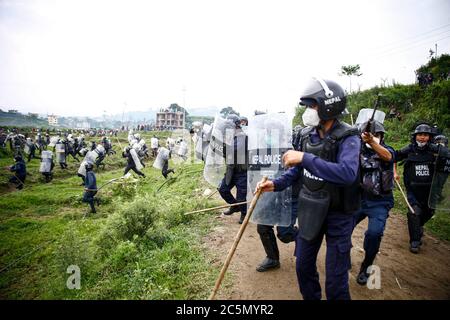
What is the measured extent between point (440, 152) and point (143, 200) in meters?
5.38

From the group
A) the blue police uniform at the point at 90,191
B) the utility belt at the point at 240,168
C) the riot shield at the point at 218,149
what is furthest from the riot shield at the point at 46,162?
the utility belt at the point at 240,168

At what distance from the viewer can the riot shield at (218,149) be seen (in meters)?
5.45

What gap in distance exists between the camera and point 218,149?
5605mm

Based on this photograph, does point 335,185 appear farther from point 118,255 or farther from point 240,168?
point 118,255

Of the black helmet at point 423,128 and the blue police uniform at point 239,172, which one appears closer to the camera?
the black helmet at point 423,128

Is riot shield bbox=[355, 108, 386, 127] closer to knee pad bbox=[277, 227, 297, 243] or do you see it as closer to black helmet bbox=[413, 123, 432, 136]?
black helmet bbox=[413, 123, 432, 136]

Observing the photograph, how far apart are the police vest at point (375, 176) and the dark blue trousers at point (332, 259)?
1.36m

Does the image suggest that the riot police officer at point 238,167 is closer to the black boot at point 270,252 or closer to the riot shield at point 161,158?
the black boot at point 270,252

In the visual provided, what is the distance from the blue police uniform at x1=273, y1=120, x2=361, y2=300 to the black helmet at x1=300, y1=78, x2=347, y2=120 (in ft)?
0.40

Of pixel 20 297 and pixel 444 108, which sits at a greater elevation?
pixel 444 108

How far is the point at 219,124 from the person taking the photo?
5547 mm
